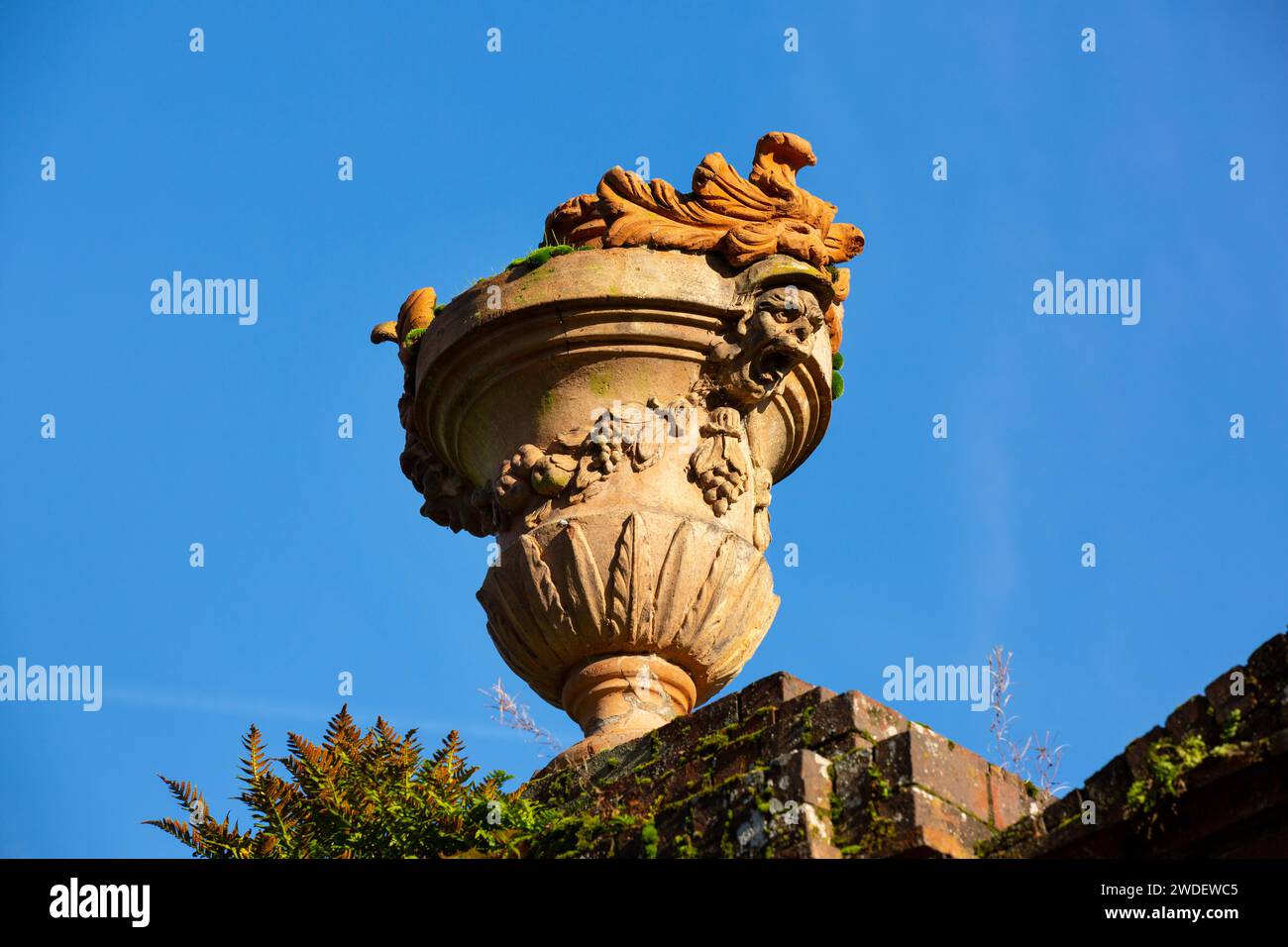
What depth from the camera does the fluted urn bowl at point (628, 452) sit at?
7.82 metres

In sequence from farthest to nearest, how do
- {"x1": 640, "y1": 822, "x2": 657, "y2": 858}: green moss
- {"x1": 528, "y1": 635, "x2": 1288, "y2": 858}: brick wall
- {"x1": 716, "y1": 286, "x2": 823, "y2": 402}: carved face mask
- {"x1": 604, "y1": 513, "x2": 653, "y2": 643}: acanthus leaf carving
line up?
{"x1": 716, "y1": 286, "x2": 823, "y2": 402}: carved face mask → {"x1": 604, "y1": 513, "x2": 653, "y2": 643}: acanthus leaf carving → {"x1": 640, "y1": 822, "x2": 657, "y2": 858}: green moss → {"x1": 528, "y1": 635, "x2": 1288, "y2": 858}: brick wall

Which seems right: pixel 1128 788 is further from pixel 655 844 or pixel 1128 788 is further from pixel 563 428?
pixel 563 428

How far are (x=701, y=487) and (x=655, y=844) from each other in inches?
86.0

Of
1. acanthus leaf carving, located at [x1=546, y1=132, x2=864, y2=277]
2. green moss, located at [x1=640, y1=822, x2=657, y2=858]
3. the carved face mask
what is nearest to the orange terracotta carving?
acanthus leaf carving, located at [x1=546, y1=132, x2=864, y2=277]

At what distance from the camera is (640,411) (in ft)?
26.8

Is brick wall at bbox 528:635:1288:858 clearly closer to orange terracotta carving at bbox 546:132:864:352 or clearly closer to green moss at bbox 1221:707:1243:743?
green moss at bbox 1221:707:1243:743

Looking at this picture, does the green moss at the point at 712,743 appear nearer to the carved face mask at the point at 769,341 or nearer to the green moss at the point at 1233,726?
the green moss at the point at 1233,726

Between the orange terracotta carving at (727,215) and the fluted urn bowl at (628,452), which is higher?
the orange terracotta carving at (727,215)

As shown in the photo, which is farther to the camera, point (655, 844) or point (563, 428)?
point (563, 428)

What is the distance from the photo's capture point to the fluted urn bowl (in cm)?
782

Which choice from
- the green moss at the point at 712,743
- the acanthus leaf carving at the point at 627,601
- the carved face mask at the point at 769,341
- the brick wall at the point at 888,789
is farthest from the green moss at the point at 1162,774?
the carved face mask at the point at 769,341
